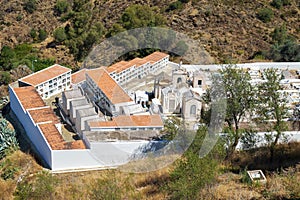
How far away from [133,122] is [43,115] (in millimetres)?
3964

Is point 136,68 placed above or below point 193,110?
above

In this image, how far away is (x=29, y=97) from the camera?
20.2 meters

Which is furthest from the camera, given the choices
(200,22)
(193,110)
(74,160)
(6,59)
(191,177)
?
(200,22)

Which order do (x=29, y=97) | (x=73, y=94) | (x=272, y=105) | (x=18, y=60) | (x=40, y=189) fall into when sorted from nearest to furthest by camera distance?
(x=40, y=189) < (x=272, y=105) < (x=73, y=94) < (x=29, y=97) < (x=18, y=60)

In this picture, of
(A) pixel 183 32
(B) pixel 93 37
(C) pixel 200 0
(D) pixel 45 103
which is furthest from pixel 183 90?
(C) pixel 200 0

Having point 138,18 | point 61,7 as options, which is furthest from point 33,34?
point 138,18

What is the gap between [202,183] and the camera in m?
12.0

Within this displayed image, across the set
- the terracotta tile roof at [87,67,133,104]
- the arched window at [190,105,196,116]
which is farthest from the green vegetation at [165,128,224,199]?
the terracotta tile roof at [87,67,133,104]

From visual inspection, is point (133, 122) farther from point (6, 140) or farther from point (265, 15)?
point (265, 15)

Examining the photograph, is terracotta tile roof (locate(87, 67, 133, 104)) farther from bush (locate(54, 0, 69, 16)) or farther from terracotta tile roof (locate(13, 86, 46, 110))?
bush (locate(54, 0, 69, 16))

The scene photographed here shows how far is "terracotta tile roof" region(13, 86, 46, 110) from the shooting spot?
19.6 metres

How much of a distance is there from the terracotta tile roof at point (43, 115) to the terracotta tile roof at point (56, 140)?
1.75 ft

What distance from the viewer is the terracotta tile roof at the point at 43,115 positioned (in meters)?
Answer: 18.4

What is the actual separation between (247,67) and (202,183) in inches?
555
